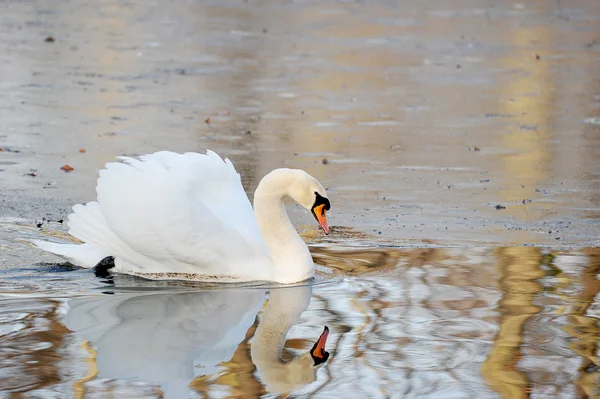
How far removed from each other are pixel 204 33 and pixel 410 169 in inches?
461

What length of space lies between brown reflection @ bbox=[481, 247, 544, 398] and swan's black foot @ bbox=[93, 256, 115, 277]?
8.56ft

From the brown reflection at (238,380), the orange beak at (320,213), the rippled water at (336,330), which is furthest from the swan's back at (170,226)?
the brown reflection at (238,380)

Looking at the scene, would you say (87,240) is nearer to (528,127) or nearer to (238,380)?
(238,380)

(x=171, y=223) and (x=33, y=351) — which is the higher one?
(x=171, y=223)

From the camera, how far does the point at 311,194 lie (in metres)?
8.12

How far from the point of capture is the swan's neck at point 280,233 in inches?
322

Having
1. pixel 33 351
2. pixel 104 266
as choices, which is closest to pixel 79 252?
pixel 104 266

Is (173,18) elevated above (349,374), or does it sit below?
above

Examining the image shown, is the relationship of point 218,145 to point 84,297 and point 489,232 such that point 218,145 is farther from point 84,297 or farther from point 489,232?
point 84,297

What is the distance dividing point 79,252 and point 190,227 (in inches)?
39.5

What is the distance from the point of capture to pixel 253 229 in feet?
28.0

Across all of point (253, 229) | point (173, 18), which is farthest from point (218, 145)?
point (173, 18)

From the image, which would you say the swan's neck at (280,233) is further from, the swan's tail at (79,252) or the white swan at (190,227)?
the swan's tail at (79,252)

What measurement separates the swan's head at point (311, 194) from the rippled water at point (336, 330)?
0.47 metres
